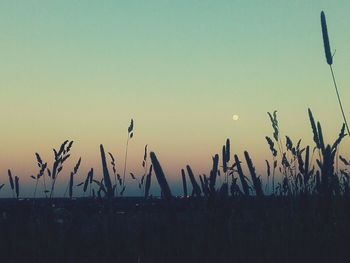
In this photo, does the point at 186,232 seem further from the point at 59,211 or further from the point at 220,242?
the point at 59,211

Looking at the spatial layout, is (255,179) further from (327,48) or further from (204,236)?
(327,48)

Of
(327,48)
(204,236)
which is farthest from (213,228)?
(327,48)

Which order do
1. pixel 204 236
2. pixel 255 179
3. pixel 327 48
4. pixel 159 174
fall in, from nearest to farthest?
pixel 159 174 < pixel 204 236 < pixel 255 179 < pixel 327 48

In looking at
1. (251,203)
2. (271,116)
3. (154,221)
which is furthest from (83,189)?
(251,203)

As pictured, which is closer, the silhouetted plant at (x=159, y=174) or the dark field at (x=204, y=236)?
the silhouetted plant at (x=159, y=174)

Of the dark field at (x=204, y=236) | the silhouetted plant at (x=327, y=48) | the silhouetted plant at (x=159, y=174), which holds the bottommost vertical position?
the dark field at (x=204, y=236)

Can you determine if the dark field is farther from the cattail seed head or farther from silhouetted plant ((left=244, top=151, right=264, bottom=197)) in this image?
the cattail seed head

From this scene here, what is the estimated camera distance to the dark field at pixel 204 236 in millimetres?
1988

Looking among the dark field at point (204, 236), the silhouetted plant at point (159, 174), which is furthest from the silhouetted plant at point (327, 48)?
the silhouetted plant at point (159, 174)

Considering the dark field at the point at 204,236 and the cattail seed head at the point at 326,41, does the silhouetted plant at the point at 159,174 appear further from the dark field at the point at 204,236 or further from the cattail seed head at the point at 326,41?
the cattail seed head at the point at 326,41

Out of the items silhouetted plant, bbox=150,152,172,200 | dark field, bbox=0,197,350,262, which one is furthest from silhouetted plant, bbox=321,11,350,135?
silhouetted plant, bbox=150,152,172,200

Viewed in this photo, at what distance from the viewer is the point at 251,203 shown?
236 centimetres

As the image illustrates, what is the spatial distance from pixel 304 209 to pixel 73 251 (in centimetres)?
117

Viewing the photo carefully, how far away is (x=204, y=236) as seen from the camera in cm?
178
